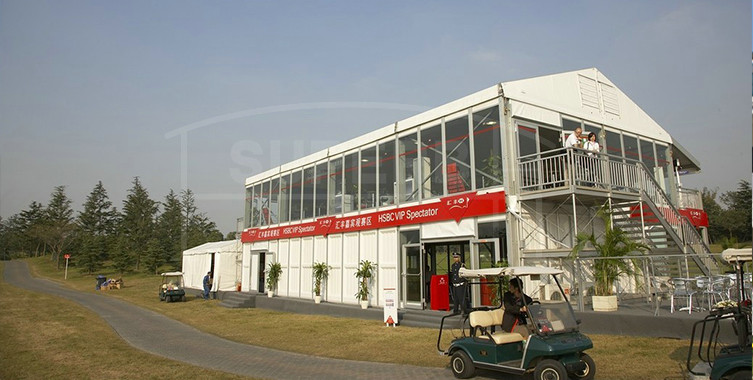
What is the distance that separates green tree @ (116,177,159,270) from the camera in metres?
72.5

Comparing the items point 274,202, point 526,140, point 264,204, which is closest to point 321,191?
point 274,202

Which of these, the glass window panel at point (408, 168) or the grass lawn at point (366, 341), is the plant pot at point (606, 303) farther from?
the glass window panel at point (408, 168)

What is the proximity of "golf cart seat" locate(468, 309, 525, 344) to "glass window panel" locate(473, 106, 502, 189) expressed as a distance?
6.23 metres

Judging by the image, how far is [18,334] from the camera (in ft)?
→ 45.0

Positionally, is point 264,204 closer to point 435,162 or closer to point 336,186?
point 336,186

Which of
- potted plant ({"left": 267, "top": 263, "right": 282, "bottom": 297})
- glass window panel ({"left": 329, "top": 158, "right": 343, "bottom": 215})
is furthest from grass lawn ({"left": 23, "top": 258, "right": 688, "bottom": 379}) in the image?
glass window panel ({"left": 329, "top": 158, "right": 343, "bottom": 215})

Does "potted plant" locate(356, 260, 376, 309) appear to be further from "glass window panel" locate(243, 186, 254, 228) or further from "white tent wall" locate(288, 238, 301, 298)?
"glass window panel" locate(243, 186, 254, 228)

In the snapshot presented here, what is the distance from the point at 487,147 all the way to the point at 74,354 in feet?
39.1

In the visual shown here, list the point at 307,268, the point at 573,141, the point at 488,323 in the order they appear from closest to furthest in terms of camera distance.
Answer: the point at 488,323 → the point at 573,141 → the point at 307,268

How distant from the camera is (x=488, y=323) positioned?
7617mm

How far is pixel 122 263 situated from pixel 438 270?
152 feet

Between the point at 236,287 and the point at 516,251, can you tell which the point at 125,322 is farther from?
the point at 516,251

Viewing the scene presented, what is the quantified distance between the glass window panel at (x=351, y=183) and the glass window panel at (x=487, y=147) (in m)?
6.28

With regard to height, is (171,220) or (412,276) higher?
(171,220)
